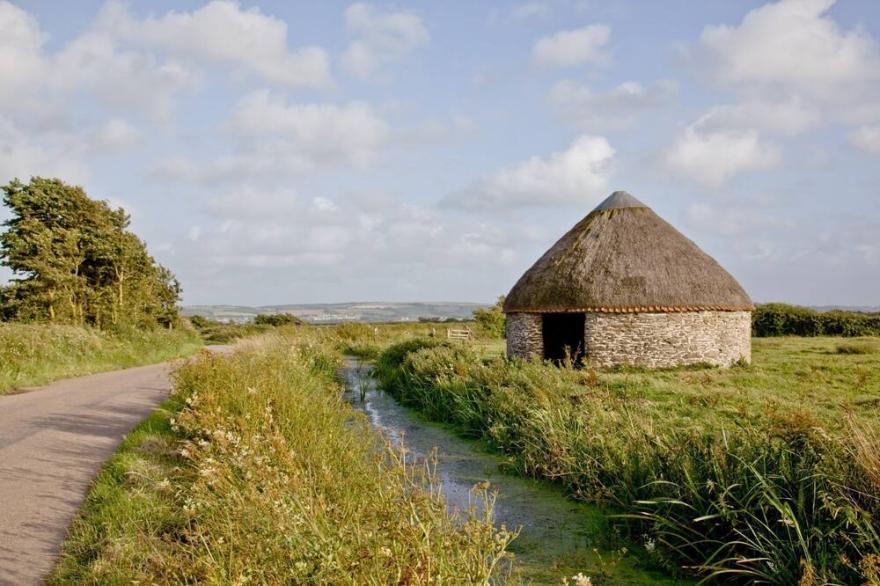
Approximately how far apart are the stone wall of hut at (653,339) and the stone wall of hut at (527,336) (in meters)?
1.71

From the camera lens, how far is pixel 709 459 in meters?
6.00

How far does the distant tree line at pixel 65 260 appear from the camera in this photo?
72.1ft

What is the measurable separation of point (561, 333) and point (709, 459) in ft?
53.4

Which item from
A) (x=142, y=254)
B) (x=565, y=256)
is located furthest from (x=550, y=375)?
(x=142, y=254)

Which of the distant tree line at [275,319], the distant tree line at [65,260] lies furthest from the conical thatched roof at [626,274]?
the distant tree line at [275,319]

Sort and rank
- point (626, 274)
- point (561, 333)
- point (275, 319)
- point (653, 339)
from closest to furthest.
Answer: point (653, 339), point (626, 274), point (561, 333), point (275, 319)

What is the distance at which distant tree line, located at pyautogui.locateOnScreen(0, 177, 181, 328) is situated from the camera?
72.1 feet

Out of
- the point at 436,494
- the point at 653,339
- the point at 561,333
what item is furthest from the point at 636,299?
the point at 436,494

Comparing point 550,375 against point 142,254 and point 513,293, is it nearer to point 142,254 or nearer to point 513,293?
point 513,293

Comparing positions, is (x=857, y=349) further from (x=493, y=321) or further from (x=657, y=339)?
(x=493, y=321)

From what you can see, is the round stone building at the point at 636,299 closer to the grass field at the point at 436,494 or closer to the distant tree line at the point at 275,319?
the grass field at the point at 436,494

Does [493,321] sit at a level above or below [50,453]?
above

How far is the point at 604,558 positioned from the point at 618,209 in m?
16.3

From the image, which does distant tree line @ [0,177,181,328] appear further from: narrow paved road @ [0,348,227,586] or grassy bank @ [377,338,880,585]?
grassy bank @ [377,338,880,585]
